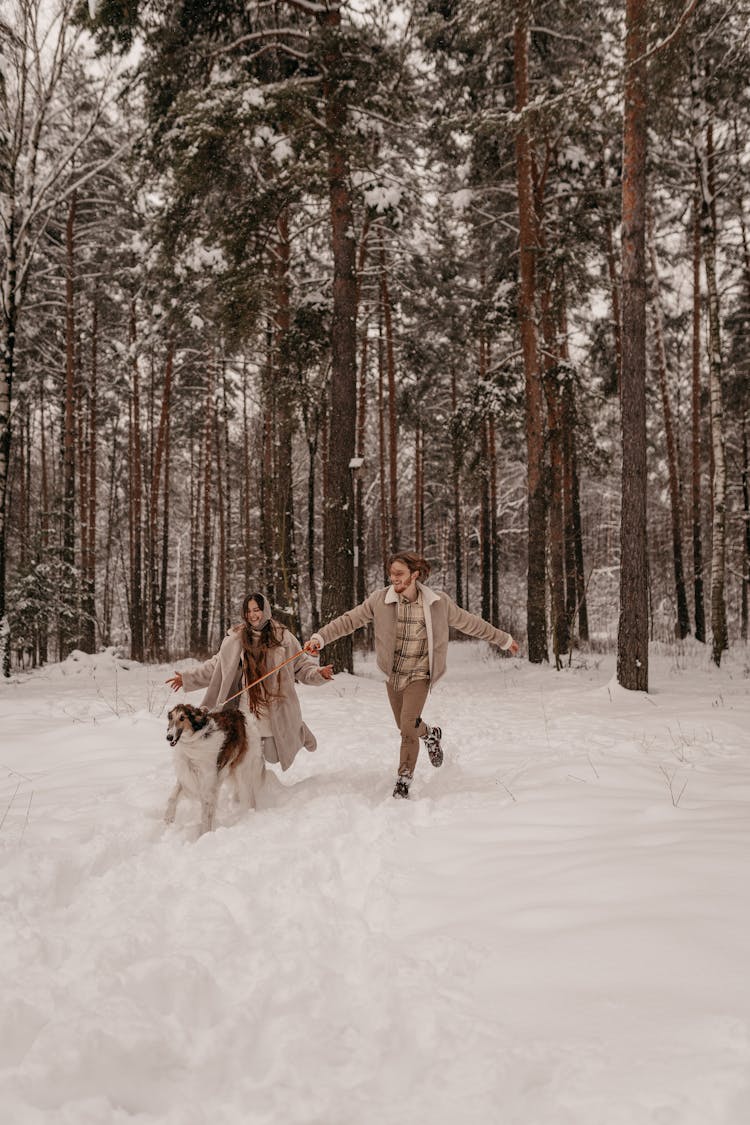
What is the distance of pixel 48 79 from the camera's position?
1039cm

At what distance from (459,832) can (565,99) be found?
8.81 metres

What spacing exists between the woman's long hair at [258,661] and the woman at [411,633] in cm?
50

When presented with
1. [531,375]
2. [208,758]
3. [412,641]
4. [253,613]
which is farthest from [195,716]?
[531,375]

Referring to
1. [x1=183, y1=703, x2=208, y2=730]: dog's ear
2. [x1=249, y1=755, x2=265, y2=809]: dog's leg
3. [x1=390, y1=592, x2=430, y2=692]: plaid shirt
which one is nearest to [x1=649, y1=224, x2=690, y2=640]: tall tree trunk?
[x1=390, y1=592, x2=430, y2=692]: plaid shirt

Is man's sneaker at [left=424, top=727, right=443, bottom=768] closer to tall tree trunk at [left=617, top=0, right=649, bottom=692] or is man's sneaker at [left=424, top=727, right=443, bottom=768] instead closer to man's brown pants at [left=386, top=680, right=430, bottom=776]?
man's brown pants at [left=386, top=680, right=430, bottom=776]

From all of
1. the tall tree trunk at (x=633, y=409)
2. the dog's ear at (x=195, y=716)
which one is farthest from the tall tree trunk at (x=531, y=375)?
the dog's ear at (x=195, y=716)

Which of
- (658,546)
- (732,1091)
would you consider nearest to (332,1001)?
(732,1091)

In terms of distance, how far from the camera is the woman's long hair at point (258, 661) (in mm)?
5332

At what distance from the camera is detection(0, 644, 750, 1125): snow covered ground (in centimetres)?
191

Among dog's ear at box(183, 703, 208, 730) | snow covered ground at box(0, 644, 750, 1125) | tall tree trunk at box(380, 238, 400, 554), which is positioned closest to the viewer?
snow covered ground at box(0, 644, 750, 1125)

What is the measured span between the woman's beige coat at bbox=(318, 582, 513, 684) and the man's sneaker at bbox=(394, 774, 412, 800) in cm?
79

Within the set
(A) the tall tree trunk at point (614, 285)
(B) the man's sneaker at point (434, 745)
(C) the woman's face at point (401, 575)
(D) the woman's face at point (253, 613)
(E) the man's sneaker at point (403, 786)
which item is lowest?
(E) the man's sneaker at point (403, 786)

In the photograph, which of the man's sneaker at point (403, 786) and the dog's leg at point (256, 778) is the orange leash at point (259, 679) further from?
the man's sneaker at point (403, 786)

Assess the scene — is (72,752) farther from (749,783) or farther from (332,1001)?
(749,783)
